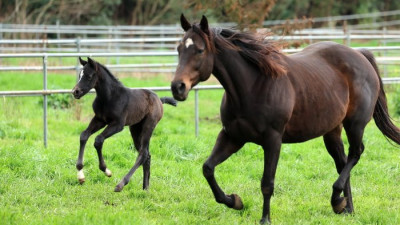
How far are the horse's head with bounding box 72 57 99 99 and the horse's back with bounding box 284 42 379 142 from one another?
7.88ft

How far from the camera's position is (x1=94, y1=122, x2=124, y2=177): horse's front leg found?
24.1ft

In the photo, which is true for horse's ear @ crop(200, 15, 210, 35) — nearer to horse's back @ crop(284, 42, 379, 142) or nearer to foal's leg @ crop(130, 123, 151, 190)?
horse's back @ crop(284, 42, 379, 142)

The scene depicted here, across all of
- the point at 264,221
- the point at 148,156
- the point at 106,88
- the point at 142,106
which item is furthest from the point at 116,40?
the point at 264,221

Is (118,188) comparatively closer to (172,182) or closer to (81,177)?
(81,177)

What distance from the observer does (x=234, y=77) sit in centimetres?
584

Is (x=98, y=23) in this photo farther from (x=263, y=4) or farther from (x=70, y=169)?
(x=70, y=169)

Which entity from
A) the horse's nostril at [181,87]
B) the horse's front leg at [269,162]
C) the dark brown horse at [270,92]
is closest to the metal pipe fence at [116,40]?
the dark brown horse at [270,92]

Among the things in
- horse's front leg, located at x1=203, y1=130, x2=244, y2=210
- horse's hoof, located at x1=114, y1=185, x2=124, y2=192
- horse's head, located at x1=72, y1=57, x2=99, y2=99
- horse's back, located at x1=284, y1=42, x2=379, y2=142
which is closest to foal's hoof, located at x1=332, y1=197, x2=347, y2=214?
horse's back, located at x1=284, y1=42, x2=379, y2=142

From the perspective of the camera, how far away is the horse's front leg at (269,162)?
588 cm

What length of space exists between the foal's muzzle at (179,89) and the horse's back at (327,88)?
1.42 meters

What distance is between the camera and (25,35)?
87.2 feet

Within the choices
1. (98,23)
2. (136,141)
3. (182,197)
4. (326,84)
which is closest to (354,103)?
(326,84)

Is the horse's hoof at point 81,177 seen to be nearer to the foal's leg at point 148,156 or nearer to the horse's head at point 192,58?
Answer: the foal's leg at point 148,156

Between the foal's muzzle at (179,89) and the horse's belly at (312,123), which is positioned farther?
the horse's belly at (312,123)
